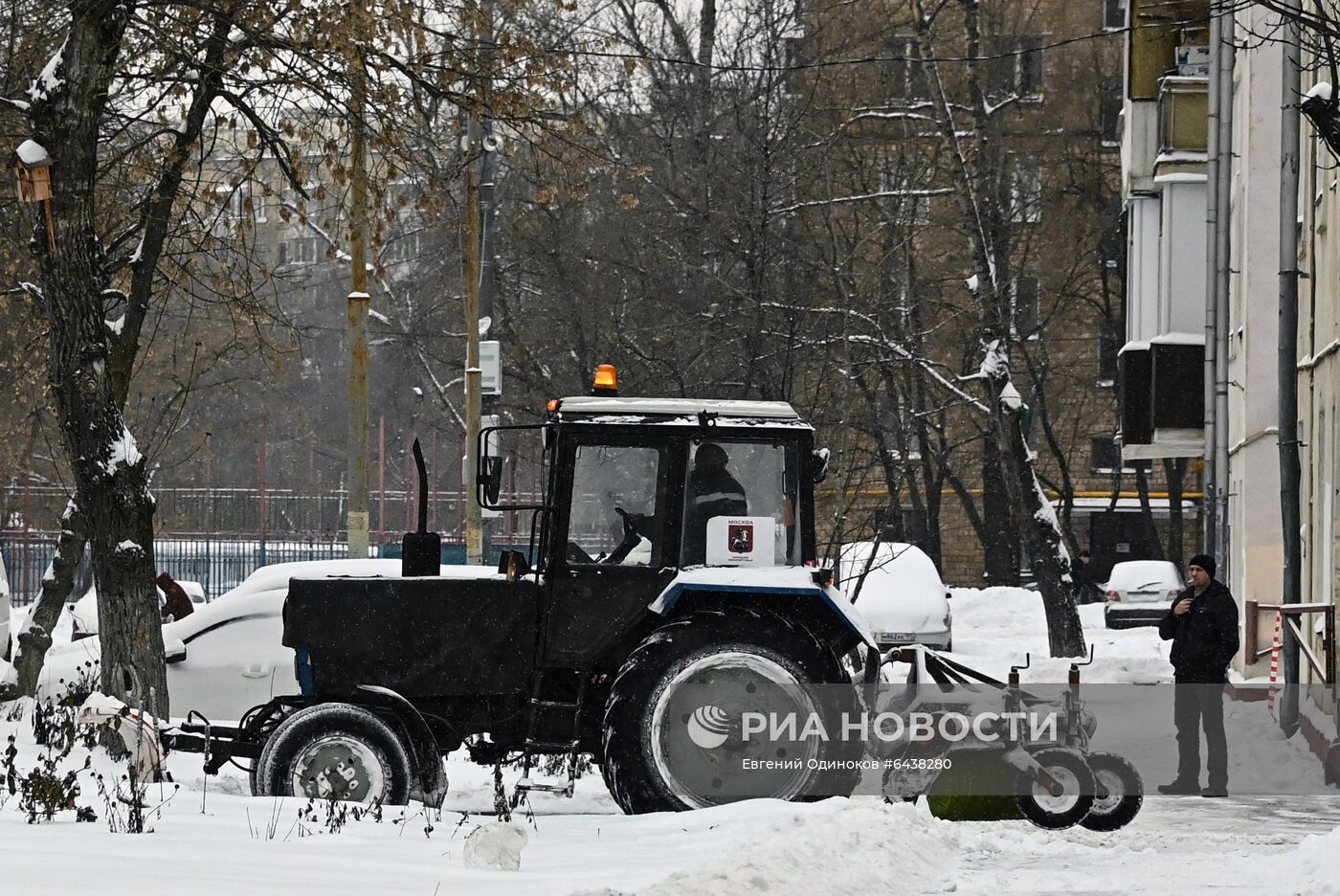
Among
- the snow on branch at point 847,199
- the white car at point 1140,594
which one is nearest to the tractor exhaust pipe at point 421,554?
the snow on branch at point 847,199

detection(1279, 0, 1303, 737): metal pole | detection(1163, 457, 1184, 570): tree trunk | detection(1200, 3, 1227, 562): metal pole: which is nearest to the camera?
detection(1279, 0, 1303, 737): metal pole

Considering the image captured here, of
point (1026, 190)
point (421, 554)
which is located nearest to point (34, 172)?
point (421, 554)

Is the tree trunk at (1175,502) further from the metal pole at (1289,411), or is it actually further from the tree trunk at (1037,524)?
the metal pole at (1289,411)

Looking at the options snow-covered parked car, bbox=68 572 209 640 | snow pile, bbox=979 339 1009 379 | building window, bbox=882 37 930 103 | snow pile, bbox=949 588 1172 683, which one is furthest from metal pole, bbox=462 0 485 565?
building window, bbox=882 37 930 103

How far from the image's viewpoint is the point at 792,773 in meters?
9.41

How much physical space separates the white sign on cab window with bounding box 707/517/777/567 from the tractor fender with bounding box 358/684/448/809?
5.47 ft

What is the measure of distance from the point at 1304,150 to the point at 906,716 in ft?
34.7

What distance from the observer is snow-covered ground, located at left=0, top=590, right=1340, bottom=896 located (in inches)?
276

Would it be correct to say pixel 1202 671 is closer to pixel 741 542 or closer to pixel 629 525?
pixel 741 542

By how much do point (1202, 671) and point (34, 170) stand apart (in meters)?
7.90

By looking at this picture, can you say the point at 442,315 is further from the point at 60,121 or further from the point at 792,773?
the point at 792,773

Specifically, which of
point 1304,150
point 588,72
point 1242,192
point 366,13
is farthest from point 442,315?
point 366,13

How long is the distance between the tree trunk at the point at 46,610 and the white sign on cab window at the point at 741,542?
8.03 metres

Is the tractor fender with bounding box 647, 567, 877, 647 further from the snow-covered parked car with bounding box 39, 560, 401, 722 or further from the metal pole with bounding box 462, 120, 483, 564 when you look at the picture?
the metal pole with bounding box 462, 120, 483, 564
